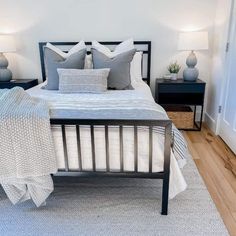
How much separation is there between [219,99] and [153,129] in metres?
1.86

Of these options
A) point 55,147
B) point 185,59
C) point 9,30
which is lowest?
point 55,147

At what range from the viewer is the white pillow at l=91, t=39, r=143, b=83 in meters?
3.04

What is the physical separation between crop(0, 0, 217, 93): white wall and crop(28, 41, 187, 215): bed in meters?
1.96

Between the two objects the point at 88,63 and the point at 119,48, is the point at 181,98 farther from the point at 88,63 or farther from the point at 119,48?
the point at 88,63

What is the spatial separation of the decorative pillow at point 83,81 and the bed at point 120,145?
2.70 ft

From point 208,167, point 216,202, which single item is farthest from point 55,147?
point 208,167

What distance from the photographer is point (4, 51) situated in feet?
10.9

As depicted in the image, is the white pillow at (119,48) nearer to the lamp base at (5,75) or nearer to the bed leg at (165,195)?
the lamp base at (5,75)

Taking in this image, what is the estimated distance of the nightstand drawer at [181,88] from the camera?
3207 mm

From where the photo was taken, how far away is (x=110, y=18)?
3.39m

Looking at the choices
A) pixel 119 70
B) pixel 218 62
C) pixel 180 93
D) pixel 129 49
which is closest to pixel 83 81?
pixel 119 70

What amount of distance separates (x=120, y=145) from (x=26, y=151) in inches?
24.7

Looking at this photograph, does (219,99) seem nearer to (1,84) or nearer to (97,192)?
(97,192)

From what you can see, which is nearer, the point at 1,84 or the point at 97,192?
the point at 97,192
